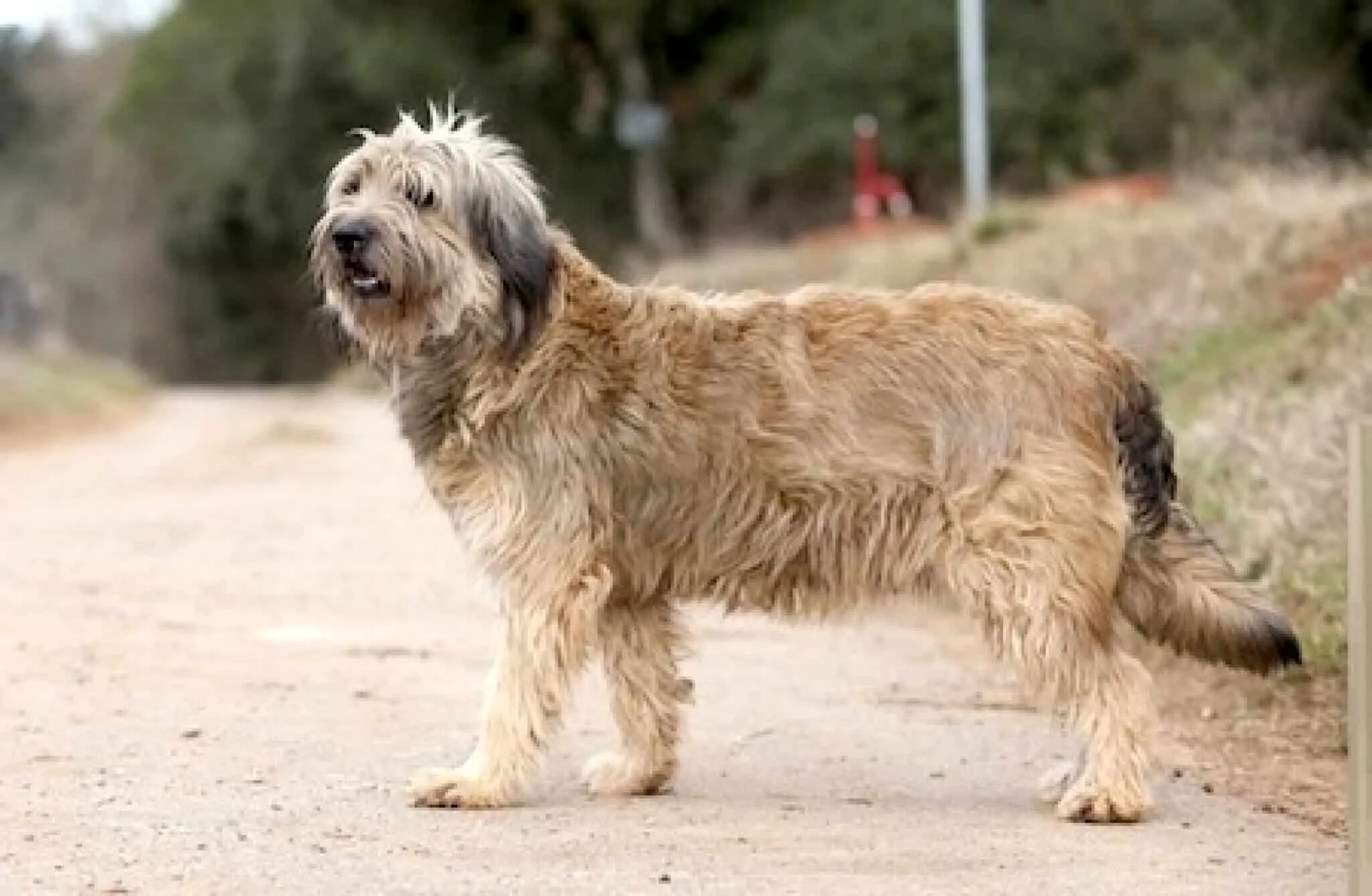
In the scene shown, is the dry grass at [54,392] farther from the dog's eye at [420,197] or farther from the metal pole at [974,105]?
the dog's eye at [420,197]

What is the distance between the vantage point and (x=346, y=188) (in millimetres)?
9336

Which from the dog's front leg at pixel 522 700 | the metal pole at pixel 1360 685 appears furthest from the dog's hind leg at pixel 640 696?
the metal pole at pixel 1360 685

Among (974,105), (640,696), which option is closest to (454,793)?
(640,696)

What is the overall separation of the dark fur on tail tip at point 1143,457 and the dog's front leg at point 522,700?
5.65 feet

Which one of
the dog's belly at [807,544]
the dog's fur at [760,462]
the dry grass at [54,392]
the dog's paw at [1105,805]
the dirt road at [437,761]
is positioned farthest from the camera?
the dry grass at [54,392]

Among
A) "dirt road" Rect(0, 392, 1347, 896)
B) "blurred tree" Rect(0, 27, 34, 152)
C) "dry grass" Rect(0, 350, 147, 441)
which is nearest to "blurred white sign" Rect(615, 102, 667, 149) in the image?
"dry grass" Rect(0, 350, 147, 441)

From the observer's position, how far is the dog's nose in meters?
9.05

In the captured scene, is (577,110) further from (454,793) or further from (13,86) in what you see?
(454,793)

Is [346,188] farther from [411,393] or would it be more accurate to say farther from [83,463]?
[83,463]

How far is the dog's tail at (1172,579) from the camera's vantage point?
914cm

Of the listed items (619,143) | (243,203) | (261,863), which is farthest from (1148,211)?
(243,203)

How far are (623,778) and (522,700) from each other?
613 millimetres

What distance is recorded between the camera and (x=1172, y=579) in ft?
30.3

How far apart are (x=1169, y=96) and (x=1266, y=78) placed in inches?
406
